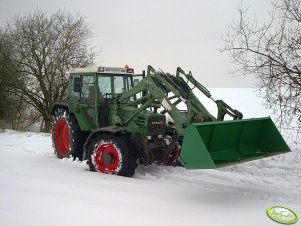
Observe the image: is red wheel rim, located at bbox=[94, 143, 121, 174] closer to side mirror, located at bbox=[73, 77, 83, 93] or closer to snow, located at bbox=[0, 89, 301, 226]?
snow, located at bbox=[0, 89, 301, 226]

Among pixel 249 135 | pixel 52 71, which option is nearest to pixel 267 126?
pixel 249 135

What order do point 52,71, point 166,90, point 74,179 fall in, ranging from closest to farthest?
1. point 74,179
2. point 166,90
3. point 52,71

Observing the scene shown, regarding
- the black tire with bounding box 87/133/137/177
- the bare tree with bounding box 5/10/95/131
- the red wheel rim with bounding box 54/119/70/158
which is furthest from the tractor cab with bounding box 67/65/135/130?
the bare tree with bounding box 5/10/95/131

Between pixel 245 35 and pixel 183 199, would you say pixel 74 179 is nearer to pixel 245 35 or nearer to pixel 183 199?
pixel 183 199

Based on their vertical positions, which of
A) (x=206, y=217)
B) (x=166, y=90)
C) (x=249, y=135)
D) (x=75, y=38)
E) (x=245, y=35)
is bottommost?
(x=206, y=217)

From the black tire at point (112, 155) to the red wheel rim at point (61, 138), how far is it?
1605 mm

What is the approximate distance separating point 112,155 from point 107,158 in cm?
11

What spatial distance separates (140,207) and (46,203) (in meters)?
1.21

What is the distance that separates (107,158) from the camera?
731 cm

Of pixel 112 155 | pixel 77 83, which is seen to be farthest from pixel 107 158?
pixel 77 83

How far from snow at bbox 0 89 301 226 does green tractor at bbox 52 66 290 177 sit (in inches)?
16.3

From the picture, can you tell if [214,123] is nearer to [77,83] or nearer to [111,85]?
[111,85]

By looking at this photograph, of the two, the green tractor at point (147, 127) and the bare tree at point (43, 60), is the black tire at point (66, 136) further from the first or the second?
the bare tree at point (43, 60)

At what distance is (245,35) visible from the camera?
357 inches
